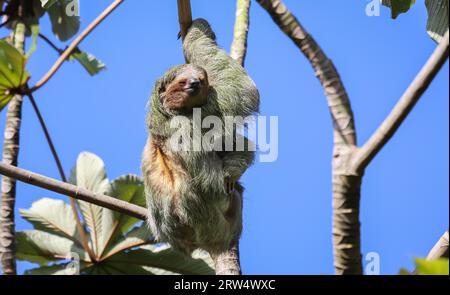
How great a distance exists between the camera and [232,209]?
6.62 meters

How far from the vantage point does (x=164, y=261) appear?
8.55 meters

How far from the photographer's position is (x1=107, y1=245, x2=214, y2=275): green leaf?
849 centimetres

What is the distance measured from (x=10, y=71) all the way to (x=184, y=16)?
89.6 inches

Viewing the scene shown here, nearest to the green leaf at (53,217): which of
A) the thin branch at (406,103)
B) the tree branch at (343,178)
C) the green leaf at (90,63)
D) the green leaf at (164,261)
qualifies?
the green leaf at (164,261)

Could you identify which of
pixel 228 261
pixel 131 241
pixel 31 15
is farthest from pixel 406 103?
pixel 31 15

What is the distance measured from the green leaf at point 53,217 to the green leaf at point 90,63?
3137mm

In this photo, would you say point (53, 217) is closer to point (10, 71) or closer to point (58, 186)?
point (10, 71)

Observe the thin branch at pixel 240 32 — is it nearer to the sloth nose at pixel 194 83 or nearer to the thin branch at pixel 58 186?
the sloth nose at pixel 194 83

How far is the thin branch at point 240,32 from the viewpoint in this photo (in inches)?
289

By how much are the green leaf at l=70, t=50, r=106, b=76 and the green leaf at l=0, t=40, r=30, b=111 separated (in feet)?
11.6

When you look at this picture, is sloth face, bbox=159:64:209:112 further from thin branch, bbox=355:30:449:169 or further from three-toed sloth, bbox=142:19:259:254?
thin branch, bbox=355:30:449:169
